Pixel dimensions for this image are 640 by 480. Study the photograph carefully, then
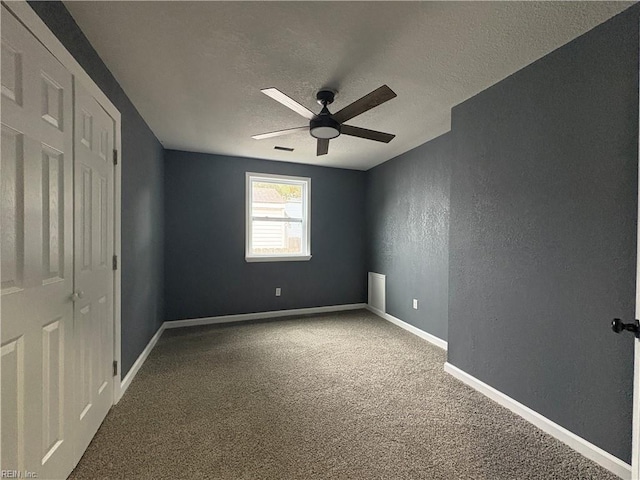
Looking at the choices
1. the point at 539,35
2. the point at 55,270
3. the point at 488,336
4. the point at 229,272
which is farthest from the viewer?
the point at 229,272

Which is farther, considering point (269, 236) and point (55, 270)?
point (269, 236)

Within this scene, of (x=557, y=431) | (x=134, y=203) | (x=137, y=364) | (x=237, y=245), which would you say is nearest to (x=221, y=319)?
(x=237, y=245)

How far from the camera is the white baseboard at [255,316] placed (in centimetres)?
406

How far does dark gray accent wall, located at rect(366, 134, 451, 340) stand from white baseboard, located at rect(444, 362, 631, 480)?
3.41ft

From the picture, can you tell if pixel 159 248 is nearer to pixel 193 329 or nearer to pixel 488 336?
pixel 193 329

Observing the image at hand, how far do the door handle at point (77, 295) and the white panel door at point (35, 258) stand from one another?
0.04m

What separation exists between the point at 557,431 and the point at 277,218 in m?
3.92

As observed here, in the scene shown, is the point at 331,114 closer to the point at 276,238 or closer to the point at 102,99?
the point at 102,99

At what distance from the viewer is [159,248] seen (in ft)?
12.2

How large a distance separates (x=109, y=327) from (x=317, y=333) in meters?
2.35

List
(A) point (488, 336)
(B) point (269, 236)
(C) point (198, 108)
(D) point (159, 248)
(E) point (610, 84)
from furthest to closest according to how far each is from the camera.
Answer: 1. (B) point (269, 236)
2. (D) point (159, 248)
3. (C) point (198, 108)
4. (A) point (488, 336)
5. (E) point (610, 84)

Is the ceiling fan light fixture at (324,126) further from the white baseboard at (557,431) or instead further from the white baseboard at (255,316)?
the white baseboard at (255,316)

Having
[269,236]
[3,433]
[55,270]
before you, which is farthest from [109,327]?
[269,236]

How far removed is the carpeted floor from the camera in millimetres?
1558
